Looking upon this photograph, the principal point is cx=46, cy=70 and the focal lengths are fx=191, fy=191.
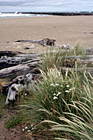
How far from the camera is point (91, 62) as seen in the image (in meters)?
4.09

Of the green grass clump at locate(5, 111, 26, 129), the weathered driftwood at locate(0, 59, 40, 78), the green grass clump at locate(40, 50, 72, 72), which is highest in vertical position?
the green grass clump at locate(40, 50, 72, 72)

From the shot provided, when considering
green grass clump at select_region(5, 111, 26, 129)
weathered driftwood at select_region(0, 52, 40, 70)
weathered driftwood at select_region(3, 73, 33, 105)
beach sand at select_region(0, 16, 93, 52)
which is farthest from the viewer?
beach sand at select_region(0, 16, 93, 52)

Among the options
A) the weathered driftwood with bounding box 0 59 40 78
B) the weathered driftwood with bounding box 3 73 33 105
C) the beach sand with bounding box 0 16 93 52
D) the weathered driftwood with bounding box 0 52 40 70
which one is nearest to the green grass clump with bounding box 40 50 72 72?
the weathered driftwood with bounding box 0 59 40 78

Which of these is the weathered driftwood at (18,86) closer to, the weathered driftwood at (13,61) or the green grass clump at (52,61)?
the green grass clump at (52,61)

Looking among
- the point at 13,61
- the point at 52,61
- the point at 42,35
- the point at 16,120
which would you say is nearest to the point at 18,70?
the point at 13,61

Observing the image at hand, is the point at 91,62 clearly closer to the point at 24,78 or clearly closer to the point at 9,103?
the point at 24,78

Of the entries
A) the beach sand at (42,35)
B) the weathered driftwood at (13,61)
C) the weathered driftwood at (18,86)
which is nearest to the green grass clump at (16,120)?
the weathered driftwood at (18,86)

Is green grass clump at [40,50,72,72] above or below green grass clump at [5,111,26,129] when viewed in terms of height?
above

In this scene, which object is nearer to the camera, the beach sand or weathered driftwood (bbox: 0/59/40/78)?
weathered driftwood (bbox: 0/59/40/78)

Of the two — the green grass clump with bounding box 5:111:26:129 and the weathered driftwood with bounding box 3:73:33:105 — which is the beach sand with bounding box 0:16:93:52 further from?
the green grass clump with bounding box 5:111:26:129

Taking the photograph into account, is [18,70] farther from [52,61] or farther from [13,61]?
[52,61]

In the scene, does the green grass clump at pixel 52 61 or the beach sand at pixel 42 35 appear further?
the beach sand at pixel 42 35

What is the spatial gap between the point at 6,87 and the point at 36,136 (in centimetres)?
151

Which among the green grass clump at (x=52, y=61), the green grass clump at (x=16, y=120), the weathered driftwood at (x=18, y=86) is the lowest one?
the green grass clump at (x=16, y=120)
